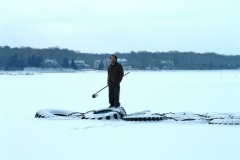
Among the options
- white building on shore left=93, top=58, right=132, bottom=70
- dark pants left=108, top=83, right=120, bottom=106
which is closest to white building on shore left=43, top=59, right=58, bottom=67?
white building on shore left=93, top=58, right=132, bottom=70

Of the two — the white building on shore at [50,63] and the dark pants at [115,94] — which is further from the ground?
the dark pants at [115,94]

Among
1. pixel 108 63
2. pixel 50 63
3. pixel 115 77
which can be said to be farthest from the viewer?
pixel 108 63

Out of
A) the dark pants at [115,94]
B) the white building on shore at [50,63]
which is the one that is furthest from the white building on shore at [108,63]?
the dark pants at [115,94]

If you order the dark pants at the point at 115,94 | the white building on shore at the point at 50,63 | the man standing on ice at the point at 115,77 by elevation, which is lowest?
the white building on shore at the point at 50,63

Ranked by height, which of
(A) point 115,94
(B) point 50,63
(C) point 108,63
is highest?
(A) point 115,94

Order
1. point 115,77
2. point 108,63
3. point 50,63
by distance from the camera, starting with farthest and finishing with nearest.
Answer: point 108,63, point 50,63, point 115,77

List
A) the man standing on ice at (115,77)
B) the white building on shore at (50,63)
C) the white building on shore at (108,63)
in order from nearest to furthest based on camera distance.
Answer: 1. the man standing on ice at (115,77)
2. the white building on shore at (50,63)
3. the white building on shore at (108,63)

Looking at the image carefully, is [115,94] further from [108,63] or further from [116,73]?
[108,63]

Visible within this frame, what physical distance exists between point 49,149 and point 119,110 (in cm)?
349

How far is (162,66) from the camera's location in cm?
12925

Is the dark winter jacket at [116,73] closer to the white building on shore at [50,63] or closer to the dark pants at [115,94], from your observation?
the dark pants at [115,94]

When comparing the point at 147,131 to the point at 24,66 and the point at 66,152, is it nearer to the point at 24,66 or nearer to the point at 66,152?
the point at 66,152

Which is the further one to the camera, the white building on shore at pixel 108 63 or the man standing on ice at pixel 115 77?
the white building on shore at pixel 108 63

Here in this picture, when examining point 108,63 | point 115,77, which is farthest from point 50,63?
point 115,77
